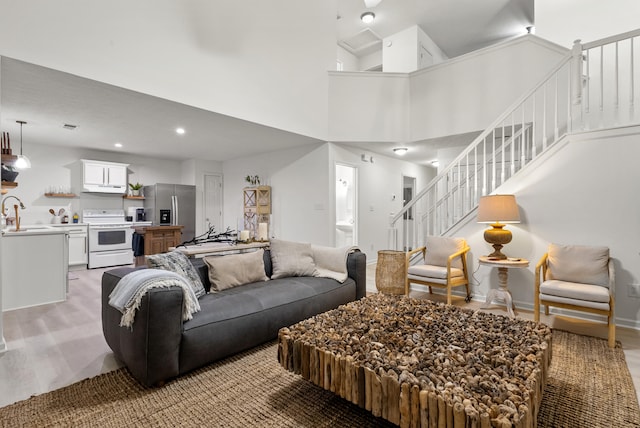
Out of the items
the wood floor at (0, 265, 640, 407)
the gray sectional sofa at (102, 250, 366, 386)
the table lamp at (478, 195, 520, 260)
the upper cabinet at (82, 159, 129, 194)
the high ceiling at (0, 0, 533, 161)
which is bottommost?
the wood floor at (0, 265, 640, 407)

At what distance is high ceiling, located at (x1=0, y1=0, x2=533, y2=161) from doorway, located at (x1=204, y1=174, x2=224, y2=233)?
648 millimetres

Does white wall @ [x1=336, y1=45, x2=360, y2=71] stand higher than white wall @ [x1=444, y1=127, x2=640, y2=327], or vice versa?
white wall @ [x1=336, y1=45, x2=360, y2=71]

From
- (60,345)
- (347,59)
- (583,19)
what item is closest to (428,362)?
(60,345)

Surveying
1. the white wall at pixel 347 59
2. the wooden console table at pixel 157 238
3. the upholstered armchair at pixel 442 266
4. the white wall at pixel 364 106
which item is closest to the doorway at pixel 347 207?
the white wall at pixel 364 106

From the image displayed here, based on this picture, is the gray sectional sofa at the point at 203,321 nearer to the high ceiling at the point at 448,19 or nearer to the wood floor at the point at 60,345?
the wood floor at the point at 60,345

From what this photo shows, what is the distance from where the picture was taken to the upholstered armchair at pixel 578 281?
2.71 m

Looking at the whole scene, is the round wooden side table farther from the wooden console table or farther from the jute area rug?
the wooden console table

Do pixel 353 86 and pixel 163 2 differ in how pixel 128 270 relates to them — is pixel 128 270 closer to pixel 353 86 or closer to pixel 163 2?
pixel 163 2

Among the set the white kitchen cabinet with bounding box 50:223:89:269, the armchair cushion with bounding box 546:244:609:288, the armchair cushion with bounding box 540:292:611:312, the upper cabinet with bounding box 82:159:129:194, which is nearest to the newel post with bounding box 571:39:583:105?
the armchair cushion with bounding box 546:244:609:288

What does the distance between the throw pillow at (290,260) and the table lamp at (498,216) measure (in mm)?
1991

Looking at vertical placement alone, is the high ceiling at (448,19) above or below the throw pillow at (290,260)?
above

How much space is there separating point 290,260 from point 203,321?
1.26 metres

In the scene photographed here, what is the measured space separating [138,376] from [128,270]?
788 mm

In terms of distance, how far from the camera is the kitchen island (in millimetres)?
3488
